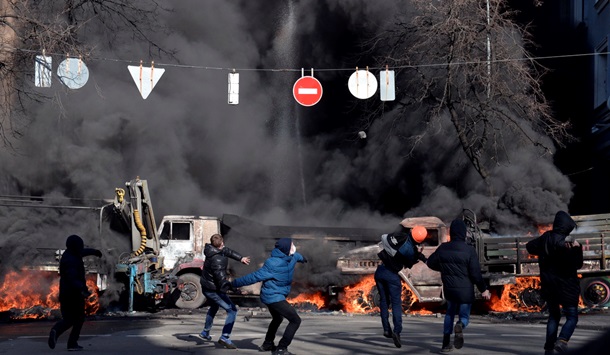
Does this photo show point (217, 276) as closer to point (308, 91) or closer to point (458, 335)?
point (458, 335)

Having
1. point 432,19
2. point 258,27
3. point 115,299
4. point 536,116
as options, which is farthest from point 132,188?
point 258,27

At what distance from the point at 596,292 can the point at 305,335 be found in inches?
319

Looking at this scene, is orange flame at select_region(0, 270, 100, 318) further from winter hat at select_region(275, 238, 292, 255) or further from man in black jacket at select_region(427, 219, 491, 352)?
man in black jacket at select_region(427, 219, 491, 352)

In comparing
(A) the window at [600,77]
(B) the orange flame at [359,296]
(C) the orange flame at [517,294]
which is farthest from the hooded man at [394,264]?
(A) the window at [600,77]

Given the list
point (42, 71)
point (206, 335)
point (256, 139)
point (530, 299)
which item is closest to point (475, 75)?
point (530, 299)

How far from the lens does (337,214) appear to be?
27031 mm

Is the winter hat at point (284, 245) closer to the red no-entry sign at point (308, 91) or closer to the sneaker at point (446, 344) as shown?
the sneaker at point (446, 344)

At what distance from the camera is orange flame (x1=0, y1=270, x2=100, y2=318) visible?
1795 cm

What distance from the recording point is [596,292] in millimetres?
17391

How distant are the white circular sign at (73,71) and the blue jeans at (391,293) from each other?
24.5 feet

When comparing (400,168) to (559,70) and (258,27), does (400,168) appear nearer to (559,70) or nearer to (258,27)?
(559,70)

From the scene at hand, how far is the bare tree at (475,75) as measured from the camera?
20859 millimetres

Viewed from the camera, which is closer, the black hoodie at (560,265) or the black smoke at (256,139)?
the black hoodie at (560,265)

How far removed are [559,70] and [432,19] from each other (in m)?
7.71
